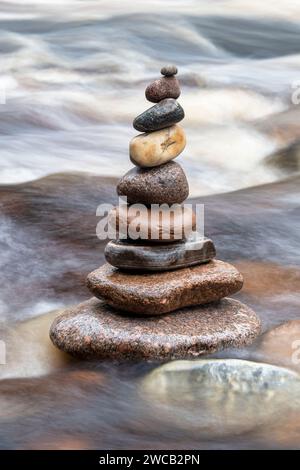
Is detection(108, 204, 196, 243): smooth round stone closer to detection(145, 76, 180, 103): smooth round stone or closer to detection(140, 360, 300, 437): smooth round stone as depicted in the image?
detection(145, 76, 180, 103): smooth round stone

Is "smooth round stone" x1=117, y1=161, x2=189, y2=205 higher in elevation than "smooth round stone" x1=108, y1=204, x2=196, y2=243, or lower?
higher

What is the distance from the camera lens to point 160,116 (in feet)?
17.5

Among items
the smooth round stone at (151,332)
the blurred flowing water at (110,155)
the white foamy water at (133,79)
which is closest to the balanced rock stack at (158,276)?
the smooth round stone at (151,332)

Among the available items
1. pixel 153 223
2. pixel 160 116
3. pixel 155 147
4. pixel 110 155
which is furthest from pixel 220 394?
pixel 110 155

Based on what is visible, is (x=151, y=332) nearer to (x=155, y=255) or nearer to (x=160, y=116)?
(x=155, y=255)

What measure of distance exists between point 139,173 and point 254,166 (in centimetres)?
482

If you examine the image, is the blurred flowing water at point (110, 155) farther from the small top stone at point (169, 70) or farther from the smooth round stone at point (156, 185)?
the small top stone at point (169, 70)

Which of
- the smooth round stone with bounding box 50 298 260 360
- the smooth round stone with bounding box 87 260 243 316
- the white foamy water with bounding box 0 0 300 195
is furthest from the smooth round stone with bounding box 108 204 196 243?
the white foamy water with bounding box 0 0 300 195

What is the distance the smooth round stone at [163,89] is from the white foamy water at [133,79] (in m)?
3.27

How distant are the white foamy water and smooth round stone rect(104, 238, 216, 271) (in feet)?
10.7

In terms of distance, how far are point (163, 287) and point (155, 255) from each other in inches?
8.3

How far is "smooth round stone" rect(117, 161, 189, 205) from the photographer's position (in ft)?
17.6

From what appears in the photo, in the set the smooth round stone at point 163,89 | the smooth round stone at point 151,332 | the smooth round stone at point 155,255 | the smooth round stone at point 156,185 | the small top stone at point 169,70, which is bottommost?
the smooth round stone at point 151,332

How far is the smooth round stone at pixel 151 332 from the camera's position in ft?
16.7
